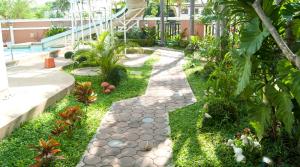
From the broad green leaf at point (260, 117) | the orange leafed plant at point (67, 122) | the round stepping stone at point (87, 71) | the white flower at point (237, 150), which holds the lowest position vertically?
the white flower at point (237, 150)

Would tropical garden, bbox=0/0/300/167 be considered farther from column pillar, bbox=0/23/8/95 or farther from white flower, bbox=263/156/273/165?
column pillar, bbox=0/23/8/95

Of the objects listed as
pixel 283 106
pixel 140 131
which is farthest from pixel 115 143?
pixel 283 106

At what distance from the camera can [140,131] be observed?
14.4 feet

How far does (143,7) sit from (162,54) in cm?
287

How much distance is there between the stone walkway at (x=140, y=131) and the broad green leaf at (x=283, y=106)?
126 centimetres

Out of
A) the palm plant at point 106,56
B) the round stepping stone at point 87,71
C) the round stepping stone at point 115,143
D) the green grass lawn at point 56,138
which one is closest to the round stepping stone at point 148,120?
the green grass lawn at point 56,138

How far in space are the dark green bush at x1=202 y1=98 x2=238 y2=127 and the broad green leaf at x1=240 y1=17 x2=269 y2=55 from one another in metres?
1.68

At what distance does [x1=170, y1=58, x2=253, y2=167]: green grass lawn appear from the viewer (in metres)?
3.46

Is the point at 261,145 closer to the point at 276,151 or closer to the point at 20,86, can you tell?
the point at 276,151

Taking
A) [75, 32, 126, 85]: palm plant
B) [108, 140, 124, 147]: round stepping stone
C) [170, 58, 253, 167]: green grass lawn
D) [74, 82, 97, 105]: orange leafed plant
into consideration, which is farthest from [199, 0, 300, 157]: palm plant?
[75, 32, 126, 85]: palm plant

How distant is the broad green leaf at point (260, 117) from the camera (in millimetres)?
3139

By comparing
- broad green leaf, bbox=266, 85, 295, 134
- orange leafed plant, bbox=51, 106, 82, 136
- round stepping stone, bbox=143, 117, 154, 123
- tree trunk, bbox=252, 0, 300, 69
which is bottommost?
round stepping stone, bbox=143, 117, 154, 123

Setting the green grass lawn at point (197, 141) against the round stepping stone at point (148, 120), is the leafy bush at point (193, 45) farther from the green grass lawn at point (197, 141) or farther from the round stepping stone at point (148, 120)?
the round stepping stone at point (148, 120)

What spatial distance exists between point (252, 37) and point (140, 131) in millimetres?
2179
